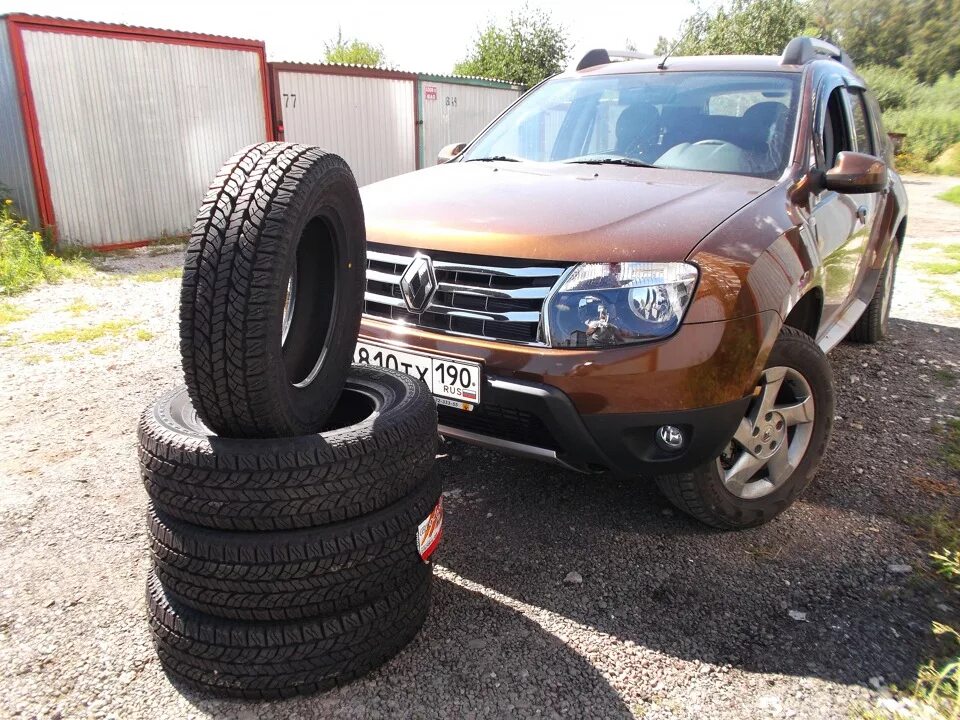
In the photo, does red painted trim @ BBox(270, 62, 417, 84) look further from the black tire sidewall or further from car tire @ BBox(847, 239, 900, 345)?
the black tire sidewall

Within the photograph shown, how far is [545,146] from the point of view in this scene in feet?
13.0

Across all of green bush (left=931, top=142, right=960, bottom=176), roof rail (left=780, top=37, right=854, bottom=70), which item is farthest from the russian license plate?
green bush (left=931, top=142, right=960, bottom=176)

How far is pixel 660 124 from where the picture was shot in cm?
366

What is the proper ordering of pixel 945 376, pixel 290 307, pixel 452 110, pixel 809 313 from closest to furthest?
pixel 290 307 < pixel 809 313 < pixel 945 376 < pixel 452 110

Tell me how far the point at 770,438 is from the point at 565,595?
997 mm

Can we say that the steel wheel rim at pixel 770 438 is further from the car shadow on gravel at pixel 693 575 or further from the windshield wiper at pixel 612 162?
the windshield wiper at pixel 612 162

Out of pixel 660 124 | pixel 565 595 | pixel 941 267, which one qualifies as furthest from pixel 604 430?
pixel 941 267

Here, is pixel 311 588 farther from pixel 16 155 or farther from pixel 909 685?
pixel 16 155

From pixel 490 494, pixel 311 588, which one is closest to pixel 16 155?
pixel 490 494

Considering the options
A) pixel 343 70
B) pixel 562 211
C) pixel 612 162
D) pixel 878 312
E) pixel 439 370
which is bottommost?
pixel 878 312

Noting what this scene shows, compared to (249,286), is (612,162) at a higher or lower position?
higher

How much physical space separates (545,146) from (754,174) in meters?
1.17

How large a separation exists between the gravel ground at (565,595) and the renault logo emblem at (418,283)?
91cm

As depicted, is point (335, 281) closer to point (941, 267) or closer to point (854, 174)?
point (854, 174)
